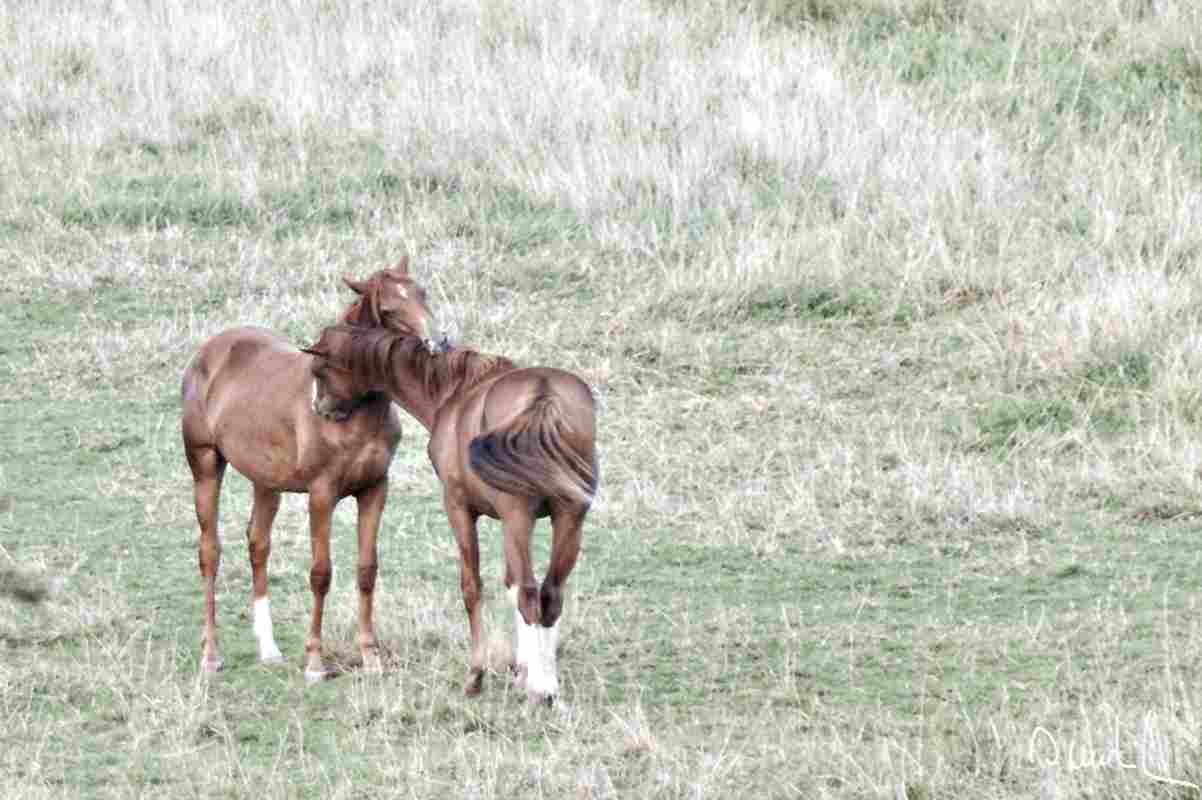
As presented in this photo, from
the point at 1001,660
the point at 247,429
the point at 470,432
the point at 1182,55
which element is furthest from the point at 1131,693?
the point at 1182,55

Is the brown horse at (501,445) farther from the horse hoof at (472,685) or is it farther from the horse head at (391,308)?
the horse head at (391,308)

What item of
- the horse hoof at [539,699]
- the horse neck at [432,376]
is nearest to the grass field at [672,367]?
the horse hoof at [539,699]

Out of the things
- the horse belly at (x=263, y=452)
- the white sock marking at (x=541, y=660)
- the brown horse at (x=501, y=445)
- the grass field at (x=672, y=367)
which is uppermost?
the brown horse at (x=501, y=445)

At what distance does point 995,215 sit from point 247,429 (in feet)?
20.4

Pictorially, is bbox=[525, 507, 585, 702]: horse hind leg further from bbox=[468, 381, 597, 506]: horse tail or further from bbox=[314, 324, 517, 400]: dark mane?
bbox=[314, 324, 517, 400]: dark mane

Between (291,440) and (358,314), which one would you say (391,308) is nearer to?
(358,314)

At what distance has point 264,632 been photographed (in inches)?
277

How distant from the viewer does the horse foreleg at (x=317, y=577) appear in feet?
22.1

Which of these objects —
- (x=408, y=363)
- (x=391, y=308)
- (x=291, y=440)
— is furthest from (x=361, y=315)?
(x=291, y=440)

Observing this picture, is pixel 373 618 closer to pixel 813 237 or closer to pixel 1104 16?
pixel 813 237

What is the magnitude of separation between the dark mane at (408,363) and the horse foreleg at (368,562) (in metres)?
0.36

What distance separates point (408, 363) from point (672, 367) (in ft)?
13.8

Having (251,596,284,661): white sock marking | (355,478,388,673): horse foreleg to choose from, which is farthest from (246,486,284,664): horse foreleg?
(355,478,388,673): horse foreleg

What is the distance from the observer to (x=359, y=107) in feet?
46.4
